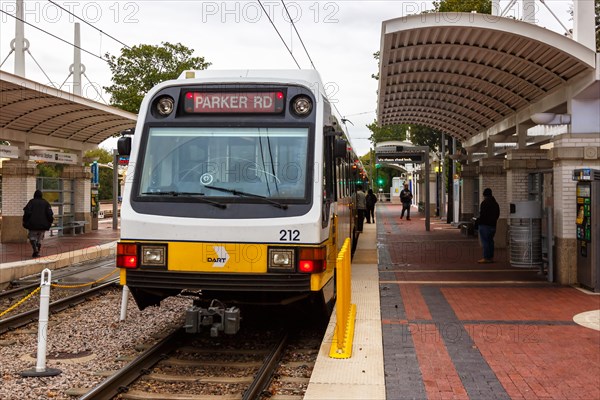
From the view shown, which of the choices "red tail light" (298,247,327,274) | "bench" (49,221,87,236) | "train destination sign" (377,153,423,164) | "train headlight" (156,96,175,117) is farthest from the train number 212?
"train destination sign" (377,153,423,164)

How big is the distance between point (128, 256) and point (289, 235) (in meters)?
1.73

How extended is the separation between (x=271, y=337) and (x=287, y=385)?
7.20 ft

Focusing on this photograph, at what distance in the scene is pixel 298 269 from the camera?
23.4ft

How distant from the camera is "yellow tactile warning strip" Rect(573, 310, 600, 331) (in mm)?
8766

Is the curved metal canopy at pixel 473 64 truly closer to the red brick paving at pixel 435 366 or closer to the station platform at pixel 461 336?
the station platform at pixel 461 336

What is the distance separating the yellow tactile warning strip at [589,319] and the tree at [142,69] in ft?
113

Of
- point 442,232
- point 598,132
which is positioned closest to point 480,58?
point 598,132

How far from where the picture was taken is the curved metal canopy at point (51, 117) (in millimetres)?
16953

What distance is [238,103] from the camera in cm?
770

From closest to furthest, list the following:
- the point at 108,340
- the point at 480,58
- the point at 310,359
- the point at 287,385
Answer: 1. the point at 287,385
2. the point at 310,359
3. the point at 108,340
4. the point at 480,58

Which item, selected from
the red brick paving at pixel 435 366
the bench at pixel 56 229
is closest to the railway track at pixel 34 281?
the bench at pixel 56 229

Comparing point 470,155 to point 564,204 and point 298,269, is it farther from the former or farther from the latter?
point 298,269

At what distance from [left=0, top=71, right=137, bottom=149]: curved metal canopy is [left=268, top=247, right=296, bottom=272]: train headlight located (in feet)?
34.2

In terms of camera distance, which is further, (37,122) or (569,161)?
(37,122)
